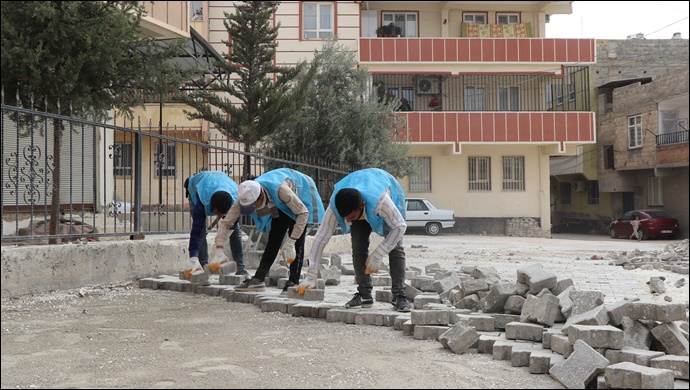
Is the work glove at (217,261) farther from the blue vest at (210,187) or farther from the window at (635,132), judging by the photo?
the window at (635,132)

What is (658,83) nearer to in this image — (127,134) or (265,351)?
(127,134)

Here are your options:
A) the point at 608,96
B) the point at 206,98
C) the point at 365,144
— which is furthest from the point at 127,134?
the point at 608,96

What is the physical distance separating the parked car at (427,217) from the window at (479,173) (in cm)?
358

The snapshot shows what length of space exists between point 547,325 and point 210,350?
263cm

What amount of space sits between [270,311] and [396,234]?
5.25ft

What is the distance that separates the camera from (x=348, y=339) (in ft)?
18.0

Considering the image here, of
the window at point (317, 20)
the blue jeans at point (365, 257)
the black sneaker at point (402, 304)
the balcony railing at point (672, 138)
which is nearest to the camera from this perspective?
the black sneaker at point (402, 304)

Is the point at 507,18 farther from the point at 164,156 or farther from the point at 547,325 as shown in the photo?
the point at 547,325

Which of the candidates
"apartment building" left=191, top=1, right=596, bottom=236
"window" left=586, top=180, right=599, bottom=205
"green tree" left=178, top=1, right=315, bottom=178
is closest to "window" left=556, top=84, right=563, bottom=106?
"apartment building" left=191, top=1, right=596, bottom=236

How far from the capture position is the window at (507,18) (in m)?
29.8

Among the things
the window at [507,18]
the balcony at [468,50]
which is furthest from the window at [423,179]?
the window at [507,18]

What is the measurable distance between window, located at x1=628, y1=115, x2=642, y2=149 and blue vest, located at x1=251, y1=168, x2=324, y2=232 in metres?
27.7

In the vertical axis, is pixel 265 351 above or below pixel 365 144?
below

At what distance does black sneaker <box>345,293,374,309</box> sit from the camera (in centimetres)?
652
